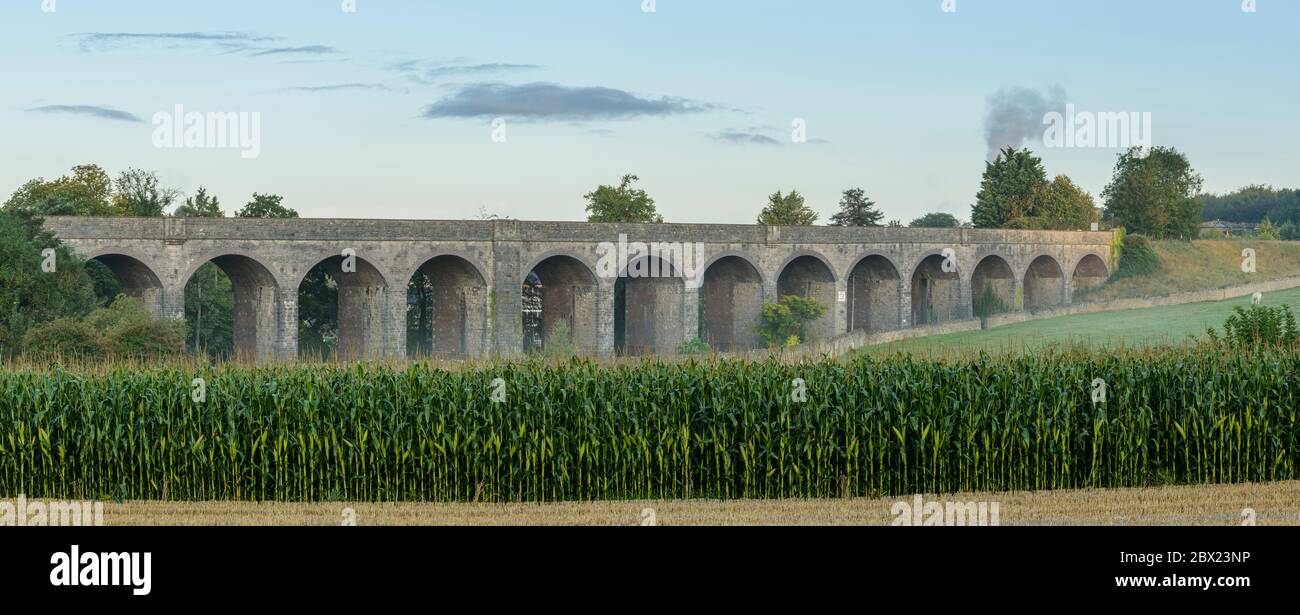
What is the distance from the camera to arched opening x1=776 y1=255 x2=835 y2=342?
6681cm

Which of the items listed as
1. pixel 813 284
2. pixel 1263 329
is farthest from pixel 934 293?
pixel 1263 329

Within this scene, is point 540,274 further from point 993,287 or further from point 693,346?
point 993,287

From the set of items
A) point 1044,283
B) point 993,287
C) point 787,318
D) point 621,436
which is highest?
point 1044,283

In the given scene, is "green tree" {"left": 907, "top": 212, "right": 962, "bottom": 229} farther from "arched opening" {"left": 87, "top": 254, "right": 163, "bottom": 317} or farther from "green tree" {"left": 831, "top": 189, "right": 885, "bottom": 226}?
"arched opening" {"left": 87, "top": 254, "right": 163, "bottom": 317}

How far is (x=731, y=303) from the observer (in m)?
65.0

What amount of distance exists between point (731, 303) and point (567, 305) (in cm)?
848

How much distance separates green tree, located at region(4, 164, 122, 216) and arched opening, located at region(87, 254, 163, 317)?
6.16 meters

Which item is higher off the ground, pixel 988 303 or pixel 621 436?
pixel 988 303

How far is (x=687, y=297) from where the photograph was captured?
2408 inches

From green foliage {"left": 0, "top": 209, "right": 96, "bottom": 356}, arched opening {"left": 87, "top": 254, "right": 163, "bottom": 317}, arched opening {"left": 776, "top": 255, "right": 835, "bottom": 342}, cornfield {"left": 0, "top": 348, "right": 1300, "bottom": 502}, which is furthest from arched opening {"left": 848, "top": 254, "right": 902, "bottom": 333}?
cornfield {"left": 0, "top": 348, "right": 1300, "bottom": 502}

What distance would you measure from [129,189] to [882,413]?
66417mm

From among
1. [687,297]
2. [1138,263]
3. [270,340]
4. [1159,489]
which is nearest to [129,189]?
[270,340]

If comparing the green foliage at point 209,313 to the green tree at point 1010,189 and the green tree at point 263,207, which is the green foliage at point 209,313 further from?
the green tree at point 1010,189

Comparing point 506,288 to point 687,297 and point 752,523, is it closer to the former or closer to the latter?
point 687,297
